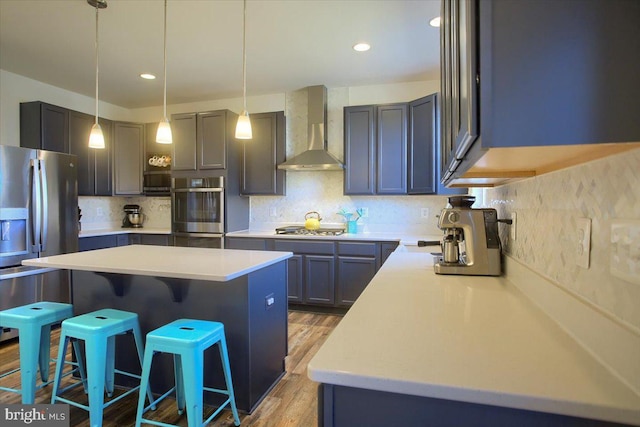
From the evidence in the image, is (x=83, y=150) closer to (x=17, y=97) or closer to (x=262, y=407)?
(x=17, y=97)

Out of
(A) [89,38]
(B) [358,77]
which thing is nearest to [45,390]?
(A) [89,38]

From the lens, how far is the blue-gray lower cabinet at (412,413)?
0.62 meters

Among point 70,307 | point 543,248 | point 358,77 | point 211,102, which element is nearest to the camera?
point 543,248

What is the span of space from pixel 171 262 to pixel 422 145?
272cm

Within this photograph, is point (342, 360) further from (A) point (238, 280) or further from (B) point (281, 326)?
(B) point (281, 326)

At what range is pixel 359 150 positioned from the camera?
394 cm

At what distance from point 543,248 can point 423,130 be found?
270 cm

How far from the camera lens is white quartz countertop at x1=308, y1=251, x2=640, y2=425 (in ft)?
1.97

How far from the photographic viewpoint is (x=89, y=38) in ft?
9.68

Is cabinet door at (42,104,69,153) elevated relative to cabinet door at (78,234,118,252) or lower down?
elevated

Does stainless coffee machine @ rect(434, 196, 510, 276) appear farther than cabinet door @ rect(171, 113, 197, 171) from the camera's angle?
No

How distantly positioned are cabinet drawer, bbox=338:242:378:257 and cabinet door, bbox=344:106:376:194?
642 millimetres

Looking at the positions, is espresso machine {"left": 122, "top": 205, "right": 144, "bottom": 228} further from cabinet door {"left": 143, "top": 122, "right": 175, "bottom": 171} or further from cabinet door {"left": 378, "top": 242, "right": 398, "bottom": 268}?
cabinet door {"left": 378, "top": 242, "right": 398, "bottom": 268}

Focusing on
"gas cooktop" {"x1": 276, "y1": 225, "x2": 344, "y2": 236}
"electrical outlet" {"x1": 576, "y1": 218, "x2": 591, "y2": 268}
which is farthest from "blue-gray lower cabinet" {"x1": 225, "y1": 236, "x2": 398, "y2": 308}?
"electrical outlet" {"x1": 576, "y1": 218, "x2": 591, "y2": 268}
